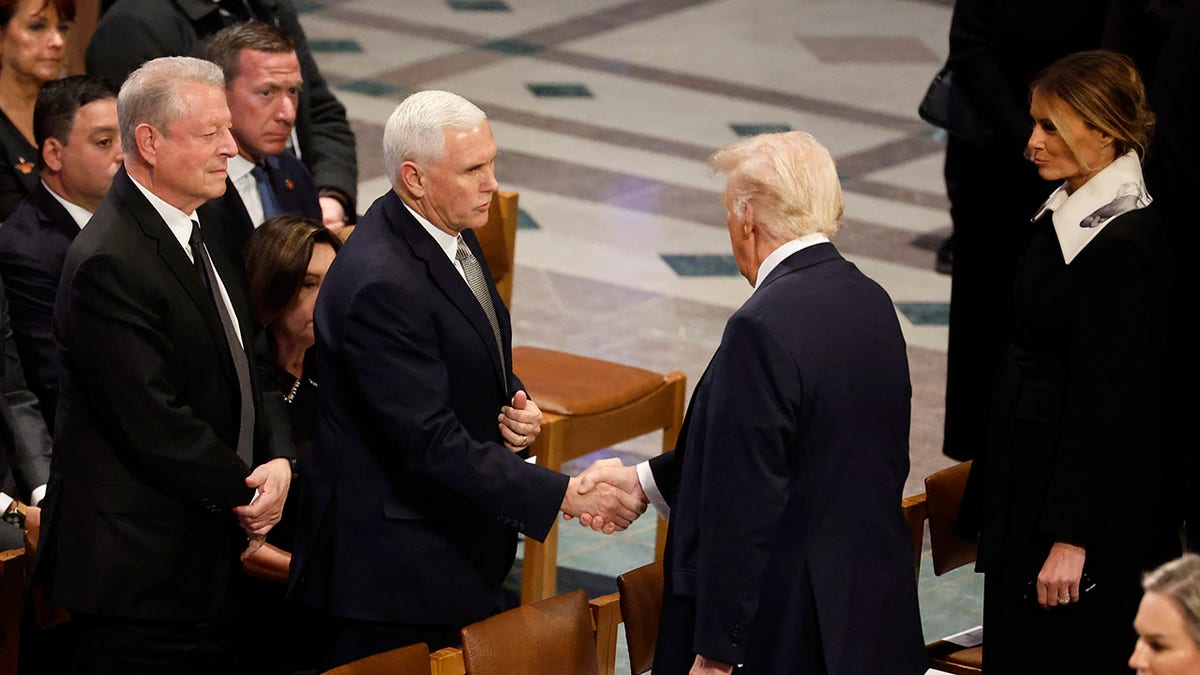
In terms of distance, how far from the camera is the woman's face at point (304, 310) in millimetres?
4105

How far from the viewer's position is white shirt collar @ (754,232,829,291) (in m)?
2.96

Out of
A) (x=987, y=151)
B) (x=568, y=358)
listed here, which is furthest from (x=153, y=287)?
(x=987, y=151)

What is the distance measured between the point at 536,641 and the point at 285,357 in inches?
48.9

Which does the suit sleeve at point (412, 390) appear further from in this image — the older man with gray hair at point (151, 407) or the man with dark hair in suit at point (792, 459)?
the man with dark hair in suit at point (792, 459)

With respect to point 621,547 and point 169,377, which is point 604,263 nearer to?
point 621,547

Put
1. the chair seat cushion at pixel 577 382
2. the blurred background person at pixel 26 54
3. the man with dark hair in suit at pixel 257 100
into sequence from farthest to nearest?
the chair seat cushion at pixel 577 382 < the blurred background person at pixel 26 54 < the man with dark hair in suit at pixel 257 100

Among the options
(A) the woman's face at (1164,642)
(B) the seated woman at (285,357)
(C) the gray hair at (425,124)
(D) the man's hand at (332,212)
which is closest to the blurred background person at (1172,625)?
(A) the woman's face at (1164,642)

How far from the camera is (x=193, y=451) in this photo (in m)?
3.22

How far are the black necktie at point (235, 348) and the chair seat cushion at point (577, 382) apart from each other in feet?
4.68

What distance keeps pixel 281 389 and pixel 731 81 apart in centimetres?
667

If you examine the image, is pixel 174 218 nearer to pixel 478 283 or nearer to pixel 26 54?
pixel 478 283

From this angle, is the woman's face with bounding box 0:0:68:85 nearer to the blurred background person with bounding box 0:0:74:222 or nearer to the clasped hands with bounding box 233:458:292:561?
the blurred background person with bounding box 0:0:74:222

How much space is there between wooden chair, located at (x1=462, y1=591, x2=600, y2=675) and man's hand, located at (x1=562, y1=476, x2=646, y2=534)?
21 centimetres

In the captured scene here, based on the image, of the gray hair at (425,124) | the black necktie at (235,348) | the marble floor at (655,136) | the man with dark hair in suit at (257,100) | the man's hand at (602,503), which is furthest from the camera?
the marble floor at (655,136)
